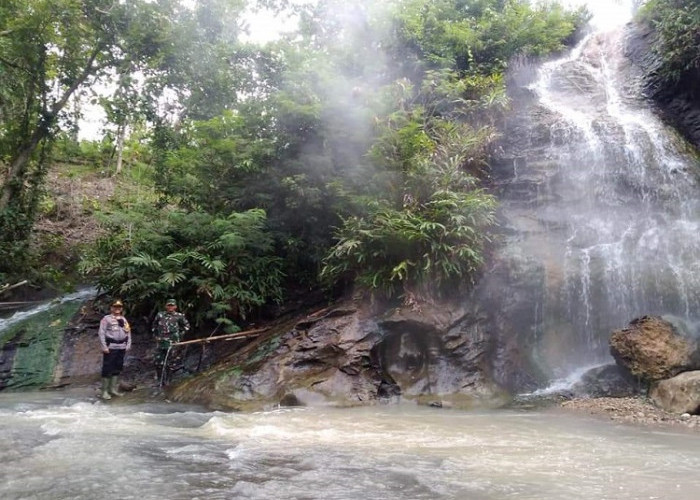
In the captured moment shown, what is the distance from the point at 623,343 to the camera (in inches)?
373

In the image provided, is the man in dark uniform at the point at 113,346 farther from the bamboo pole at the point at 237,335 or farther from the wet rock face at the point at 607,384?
the wet rock face at the point at 607,384

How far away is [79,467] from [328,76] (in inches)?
438

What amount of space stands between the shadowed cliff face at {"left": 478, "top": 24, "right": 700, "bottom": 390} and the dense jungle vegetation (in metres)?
1.08

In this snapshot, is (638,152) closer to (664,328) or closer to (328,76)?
(664,328)

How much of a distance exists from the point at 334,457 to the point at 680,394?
18.8ft

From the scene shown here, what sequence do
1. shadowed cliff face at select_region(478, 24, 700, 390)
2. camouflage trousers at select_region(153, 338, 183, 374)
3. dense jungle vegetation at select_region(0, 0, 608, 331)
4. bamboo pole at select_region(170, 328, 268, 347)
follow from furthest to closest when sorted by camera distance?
dense jungle vegetation at select_region(0, 0, 608, 331)
bamboo pole at select_region(170, 328, 268, 347)
camouflage trousers at select_region(153, 338, 183, 374)
shadowed cliff face at select_region(478, 24, 700, 390)

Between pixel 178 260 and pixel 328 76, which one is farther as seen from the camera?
pixel 328 76

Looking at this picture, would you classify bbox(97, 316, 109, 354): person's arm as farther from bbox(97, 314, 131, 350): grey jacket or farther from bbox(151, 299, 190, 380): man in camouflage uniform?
bbox(151, 299, 190, 380): man in camouflage uniform

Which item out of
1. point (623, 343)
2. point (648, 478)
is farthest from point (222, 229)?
point (648, 478)

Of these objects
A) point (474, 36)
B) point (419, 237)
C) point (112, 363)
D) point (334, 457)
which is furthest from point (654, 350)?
point (474, 36)

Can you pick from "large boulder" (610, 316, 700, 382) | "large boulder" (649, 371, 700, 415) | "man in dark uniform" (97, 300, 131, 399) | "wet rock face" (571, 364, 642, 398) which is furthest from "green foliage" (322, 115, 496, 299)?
"man in dark uniform" (97, 300, 131, 399)

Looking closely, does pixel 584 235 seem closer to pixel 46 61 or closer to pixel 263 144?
pixel 263 144

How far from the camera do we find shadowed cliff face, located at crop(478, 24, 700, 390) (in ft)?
36.1

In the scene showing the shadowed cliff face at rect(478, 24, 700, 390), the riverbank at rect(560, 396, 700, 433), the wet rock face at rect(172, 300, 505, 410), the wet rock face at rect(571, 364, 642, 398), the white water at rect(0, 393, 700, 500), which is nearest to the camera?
the white water at rect(0, 393, 700, 500)
